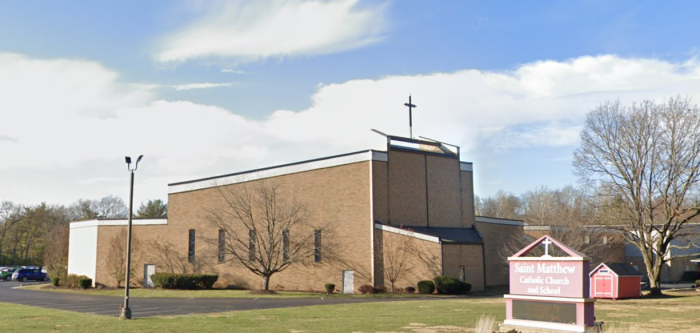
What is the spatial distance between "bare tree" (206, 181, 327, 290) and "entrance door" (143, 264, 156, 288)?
850cm

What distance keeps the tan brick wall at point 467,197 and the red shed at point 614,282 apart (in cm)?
1226

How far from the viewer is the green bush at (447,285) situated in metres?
42.1

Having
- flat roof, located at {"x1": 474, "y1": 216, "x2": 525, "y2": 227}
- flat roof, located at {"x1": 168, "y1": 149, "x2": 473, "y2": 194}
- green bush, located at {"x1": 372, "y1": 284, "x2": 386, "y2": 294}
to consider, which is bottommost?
green bush, located at {"x1": 372, "y1": 284, "x2": 386, "y2": 294}

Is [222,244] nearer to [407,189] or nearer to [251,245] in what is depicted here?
[251,245]

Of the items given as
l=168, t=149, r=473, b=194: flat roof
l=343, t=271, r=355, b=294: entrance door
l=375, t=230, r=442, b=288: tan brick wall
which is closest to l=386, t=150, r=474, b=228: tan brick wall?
l=168, t=149, r=473, b=194: flat roof

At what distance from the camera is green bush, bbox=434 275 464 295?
42056 mm

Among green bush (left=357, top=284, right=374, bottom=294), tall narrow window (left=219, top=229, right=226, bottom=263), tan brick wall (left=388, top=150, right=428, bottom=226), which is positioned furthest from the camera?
tall narrow window (left=219, top=229, right=226, bottom=263)

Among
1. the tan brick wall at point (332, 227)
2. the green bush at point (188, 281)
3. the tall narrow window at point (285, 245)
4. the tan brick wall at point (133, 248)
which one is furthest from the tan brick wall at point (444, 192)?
the tan brick wall at point (133, 248)

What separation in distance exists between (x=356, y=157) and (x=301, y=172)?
208 inches

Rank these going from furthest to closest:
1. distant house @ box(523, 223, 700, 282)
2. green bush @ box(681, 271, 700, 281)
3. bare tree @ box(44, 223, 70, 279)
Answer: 1. green bush @ box(681, 271, 700, 281)
2. distant house @ box(523, 223, 700, 282)
3. bare tree @ box(44, 223, 70, 279)

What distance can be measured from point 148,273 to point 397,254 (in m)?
25.8

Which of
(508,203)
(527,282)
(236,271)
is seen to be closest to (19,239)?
(236,271)

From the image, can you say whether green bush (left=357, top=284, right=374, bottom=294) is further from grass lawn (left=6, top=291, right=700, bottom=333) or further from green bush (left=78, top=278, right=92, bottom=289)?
green bush (left=78, top=278, right=92, bottom=289)

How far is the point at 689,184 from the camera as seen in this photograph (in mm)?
41438
